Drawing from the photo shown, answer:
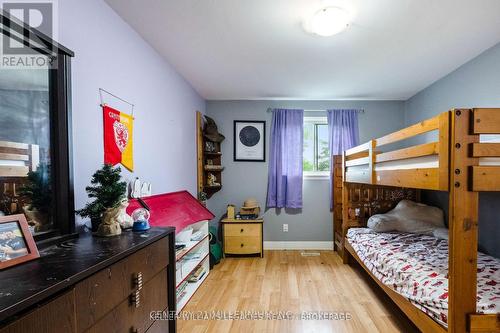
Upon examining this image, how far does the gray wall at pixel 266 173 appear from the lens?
369 cm

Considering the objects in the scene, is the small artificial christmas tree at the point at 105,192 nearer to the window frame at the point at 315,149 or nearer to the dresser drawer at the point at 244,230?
the dresser drawer at the point at 244,230

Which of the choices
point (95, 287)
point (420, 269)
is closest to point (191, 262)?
point (95, 287)

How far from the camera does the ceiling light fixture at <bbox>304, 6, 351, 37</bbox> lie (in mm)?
1588

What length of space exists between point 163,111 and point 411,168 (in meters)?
2.14

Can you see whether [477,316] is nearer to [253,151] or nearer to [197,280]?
[197,280]

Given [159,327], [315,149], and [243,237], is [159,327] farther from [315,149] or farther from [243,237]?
[315,149]

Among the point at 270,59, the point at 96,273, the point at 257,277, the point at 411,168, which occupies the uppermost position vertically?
the point at 270,59

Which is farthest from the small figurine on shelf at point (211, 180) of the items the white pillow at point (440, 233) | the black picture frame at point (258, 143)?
the white pillow at point (440, 233)

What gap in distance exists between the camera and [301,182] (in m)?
3.63

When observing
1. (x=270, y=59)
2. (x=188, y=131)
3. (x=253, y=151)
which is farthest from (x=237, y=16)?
(x=253, y=151)

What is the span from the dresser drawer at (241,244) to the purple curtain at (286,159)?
0.63 metres

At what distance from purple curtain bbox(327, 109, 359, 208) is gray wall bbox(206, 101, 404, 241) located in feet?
0.42

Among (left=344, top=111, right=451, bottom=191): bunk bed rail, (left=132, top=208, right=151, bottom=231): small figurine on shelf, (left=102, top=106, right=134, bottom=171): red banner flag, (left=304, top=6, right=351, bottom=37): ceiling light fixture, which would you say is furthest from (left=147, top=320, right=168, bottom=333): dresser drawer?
(left=304, top=6, right=351, bottom=37): ceiling light fixture

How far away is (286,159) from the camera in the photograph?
→ 364 cm
